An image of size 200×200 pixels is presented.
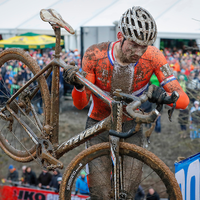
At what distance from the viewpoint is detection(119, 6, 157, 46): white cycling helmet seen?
2633mm

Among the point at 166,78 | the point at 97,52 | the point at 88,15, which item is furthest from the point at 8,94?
the point at 88,15

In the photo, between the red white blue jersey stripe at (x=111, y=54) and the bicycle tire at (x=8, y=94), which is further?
the bicycle tire at (x=8, y=94)

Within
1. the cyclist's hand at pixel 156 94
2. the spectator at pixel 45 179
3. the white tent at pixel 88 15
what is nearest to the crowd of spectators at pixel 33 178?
the spectator at pixel 45 179

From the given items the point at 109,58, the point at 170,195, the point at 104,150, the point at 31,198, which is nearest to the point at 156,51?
the point at 109,58

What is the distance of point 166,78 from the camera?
3008 millimetres

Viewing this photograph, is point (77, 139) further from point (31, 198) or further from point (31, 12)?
point (31, 12)

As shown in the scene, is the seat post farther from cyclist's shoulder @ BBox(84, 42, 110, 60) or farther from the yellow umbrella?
the yellow umbrella

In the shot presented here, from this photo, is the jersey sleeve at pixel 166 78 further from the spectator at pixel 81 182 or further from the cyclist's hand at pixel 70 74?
the spectator at pixel 81 182

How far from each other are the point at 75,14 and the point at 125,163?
12873 mm

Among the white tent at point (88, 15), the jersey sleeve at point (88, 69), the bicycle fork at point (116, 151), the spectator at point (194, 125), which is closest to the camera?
the bicycle fork at point (116, 151)

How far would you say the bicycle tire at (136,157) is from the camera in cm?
246

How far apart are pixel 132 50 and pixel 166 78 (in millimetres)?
492

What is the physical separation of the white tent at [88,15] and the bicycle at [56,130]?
716 cm

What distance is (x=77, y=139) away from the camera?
9.79ft
